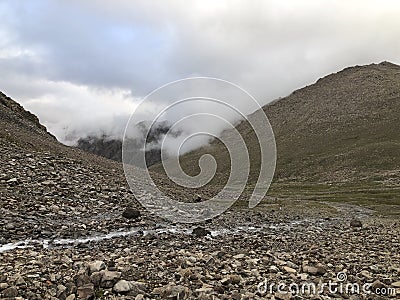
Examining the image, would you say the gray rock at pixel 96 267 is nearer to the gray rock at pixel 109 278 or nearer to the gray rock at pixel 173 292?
the gray rock at pixel 109 278

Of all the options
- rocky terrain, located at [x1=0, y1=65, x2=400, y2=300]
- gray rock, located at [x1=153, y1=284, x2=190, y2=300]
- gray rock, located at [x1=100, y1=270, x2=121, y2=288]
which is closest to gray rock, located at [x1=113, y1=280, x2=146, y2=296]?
rocky terrain, located at [x1=0, y1=65, x2=400, y2=300]

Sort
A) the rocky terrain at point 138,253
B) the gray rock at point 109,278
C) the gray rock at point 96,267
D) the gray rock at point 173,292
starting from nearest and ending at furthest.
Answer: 1. the gray rock at point 173,292
2. the gray rock at point 109,278
3. the rocky terrain at point 138,253
4. the gray rock at point 96,267

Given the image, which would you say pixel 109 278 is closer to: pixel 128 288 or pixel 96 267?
pixel 128 288

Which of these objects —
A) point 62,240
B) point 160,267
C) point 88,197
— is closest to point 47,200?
point 88,197

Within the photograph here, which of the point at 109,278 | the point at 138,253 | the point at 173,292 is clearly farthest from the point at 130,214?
the point at 173,292

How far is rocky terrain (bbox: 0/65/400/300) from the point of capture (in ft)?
39.2

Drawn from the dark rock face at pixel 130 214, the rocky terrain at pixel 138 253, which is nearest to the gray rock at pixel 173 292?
the rocky terrain at pixel 138 253

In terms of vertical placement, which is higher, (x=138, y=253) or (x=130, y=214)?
(x=130, y=214)

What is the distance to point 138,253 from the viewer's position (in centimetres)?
1781

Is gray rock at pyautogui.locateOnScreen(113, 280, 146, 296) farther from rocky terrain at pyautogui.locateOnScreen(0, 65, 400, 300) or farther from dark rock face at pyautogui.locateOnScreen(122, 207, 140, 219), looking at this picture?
dark rock face at pyautogui.locateOnScreen(122, 207, 140, 219)

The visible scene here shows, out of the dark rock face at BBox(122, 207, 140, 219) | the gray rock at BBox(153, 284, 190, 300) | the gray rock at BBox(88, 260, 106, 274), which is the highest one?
the dark rock face at BBox(122, 207, 140, 219)

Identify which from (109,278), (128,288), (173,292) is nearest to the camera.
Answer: (173,292)

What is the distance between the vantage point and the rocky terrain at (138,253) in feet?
39.2

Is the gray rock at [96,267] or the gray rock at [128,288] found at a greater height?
the gray rock at [96,267]
